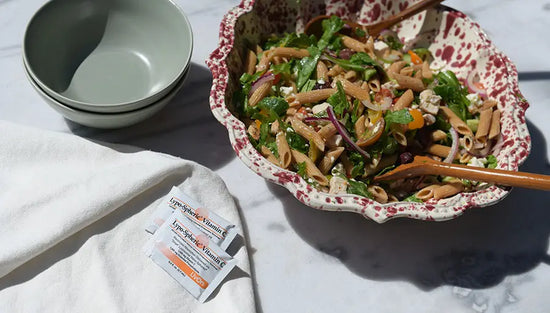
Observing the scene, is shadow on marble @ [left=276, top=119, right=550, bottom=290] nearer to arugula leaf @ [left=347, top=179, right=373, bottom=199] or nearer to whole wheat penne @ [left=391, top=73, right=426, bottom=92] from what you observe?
arugula leaf @ [left=347, top=179, right=373, bottom=199]

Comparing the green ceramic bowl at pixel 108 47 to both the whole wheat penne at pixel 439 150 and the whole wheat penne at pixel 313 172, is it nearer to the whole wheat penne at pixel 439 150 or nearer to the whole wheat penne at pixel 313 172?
the whole wheat penne at pixel 313 172

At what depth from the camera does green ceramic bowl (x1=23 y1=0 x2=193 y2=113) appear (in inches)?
52.2

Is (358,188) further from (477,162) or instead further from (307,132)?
(477,162)

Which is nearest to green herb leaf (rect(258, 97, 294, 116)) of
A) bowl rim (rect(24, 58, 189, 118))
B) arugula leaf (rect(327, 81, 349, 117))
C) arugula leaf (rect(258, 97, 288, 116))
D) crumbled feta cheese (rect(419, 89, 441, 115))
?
arugula leaf (rect(258, 97, 288, 116))

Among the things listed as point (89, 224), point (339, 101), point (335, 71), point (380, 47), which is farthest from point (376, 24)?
point (89, 224)

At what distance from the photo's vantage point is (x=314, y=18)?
1444 millimetres

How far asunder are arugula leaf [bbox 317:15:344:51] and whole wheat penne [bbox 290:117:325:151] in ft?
0.87

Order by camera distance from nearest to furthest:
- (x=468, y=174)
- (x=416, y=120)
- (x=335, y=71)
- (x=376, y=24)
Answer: (x=468, y=174)
(x=416, y=120)
(x=335, y=71)
(x=376, y=24)

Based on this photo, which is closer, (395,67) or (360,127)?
(360,127)

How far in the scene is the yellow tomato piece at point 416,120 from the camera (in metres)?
1.21

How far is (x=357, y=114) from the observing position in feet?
4.06

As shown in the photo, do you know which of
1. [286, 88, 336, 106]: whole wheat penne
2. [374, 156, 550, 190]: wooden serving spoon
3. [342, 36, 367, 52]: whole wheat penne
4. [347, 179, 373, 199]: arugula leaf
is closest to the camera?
[374, 156, 550, 190]: wooden serving spoon

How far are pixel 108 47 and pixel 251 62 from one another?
40 cm

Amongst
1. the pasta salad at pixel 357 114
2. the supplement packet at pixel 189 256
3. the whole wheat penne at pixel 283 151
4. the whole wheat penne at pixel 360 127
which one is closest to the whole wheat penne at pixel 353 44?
the pasta salad at pixel 357 114
